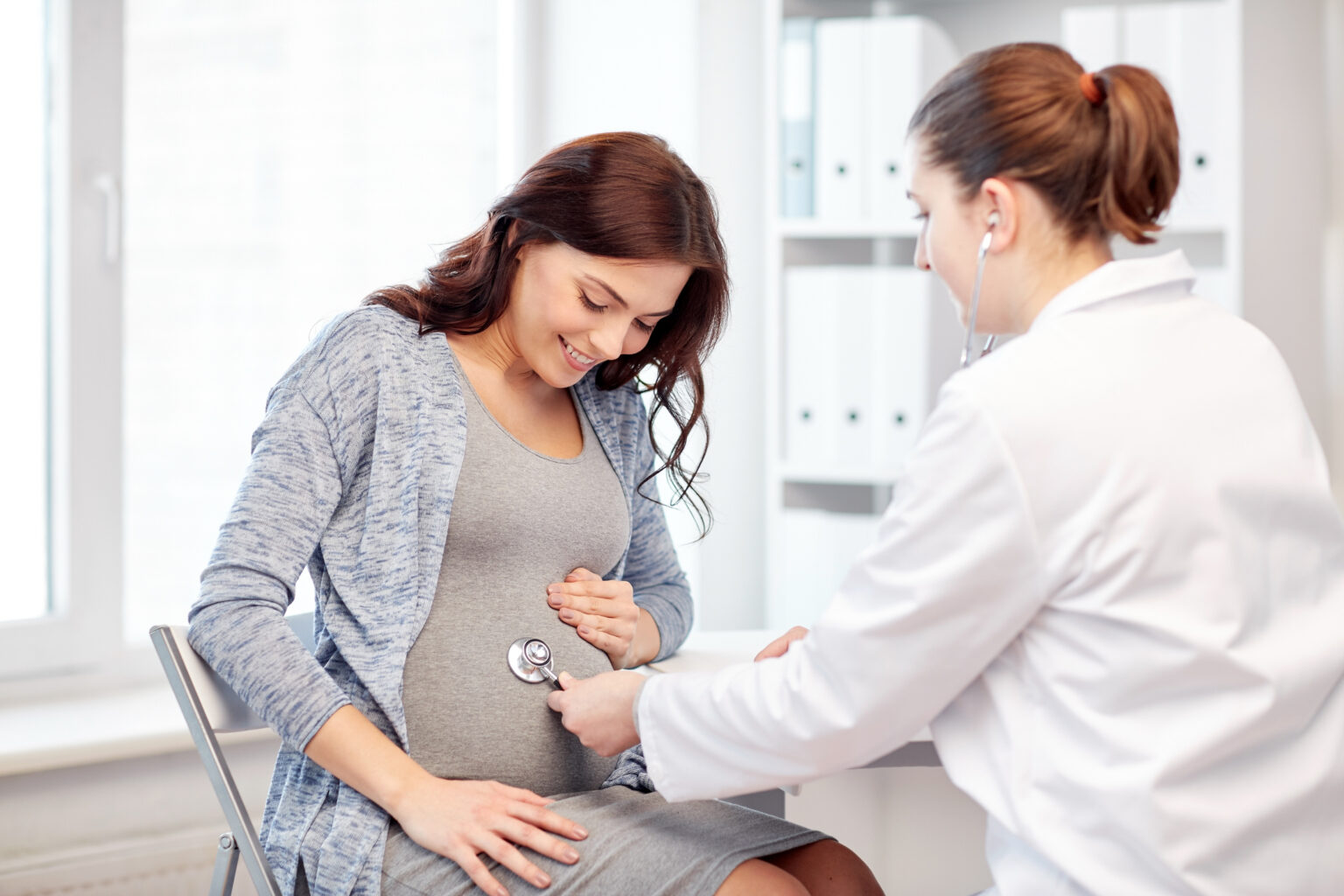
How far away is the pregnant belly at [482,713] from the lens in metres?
1.10

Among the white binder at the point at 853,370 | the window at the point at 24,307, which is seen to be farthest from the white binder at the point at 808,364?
the window at the point at 24,307

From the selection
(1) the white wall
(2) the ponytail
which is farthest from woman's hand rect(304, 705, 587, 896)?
(1) the white wall

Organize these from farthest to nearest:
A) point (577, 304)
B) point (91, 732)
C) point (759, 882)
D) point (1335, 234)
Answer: point (1335, 234) → point (91, 732) → point (577, 304) → point (759, 882)

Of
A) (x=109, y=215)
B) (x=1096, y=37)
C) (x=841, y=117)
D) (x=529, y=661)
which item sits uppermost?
(x=1096, y=37)

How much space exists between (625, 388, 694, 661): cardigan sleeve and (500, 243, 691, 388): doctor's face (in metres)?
0.19

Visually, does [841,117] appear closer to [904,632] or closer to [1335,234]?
[1335,234]

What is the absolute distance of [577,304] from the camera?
1.22m

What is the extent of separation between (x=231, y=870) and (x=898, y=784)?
3.40ft

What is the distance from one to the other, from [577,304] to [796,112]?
916 millimetres

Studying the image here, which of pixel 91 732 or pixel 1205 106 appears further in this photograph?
pixel 1205 106

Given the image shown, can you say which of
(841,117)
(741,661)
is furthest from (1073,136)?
(841,117)

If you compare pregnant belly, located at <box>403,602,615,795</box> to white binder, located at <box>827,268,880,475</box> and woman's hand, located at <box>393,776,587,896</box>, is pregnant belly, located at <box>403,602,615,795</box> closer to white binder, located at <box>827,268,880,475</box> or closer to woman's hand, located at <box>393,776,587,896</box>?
woman's hand, located at <box>393,776,587,896</box>

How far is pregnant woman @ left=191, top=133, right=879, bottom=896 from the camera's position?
103 cm

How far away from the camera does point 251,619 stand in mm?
1044
